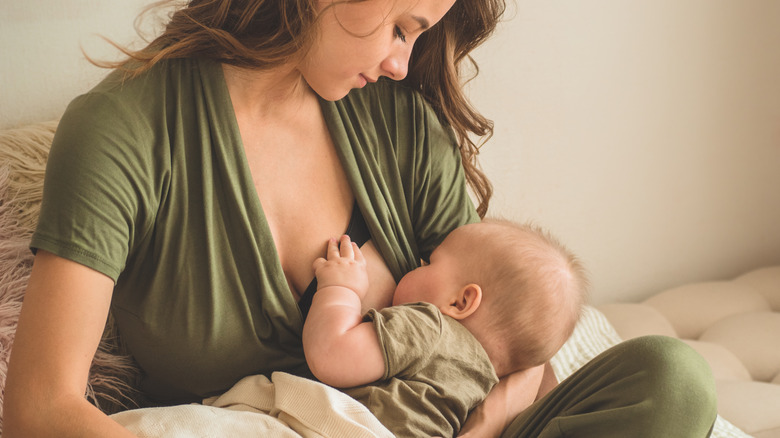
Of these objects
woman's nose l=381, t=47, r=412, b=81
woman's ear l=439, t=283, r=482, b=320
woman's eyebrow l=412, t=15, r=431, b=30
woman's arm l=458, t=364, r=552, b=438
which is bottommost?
woman's arm l=458, t=364, r=552, b=438

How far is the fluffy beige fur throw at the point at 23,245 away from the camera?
1.32 m

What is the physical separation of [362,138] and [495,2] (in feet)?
1.26

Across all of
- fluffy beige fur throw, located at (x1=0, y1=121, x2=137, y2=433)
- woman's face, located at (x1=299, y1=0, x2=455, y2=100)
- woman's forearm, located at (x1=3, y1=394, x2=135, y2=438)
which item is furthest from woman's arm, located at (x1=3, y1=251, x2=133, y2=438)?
woman's face, located at (x1=299, y1=0, x2=455, y2=100)

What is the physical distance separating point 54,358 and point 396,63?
2.19 feet

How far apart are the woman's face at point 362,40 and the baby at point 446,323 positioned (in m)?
0.29

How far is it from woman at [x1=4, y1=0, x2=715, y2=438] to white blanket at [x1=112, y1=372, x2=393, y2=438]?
103mm

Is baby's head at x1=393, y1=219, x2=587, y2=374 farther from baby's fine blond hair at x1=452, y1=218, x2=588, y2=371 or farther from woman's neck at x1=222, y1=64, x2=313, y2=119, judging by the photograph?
woman's neck at x1=222, y1=64, x2=313, y2=119

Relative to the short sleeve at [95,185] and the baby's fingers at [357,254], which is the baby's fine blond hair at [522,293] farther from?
the short sleeve at [95,185]

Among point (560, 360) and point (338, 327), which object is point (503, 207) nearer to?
point (560, 360)

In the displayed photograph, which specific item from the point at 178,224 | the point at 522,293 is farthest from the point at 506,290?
the point at 178,224

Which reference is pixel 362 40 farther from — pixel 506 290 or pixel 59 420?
pixel 59 420

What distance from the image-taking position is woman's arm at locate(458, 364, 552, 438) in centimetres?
133

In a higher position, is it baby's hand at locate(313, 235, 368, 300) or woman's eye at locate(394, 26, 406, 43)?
woman's eye at locate(394, 26, 406, 43)

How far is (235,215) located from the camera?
49.4 inches
